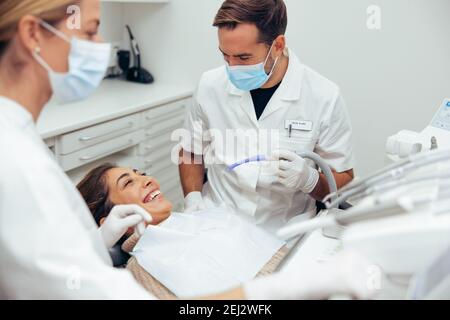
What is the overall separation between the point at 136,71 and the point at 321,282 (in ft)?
8.43

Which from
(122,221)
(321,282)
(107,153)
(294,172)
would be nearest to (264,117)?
(294,172)

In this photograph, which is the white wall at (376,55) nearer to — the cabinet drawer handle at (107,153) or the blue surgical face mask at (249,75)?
the cabinet drawer handle at (107,153)

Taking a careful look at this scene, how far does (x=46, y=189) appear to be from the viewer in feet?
2.72

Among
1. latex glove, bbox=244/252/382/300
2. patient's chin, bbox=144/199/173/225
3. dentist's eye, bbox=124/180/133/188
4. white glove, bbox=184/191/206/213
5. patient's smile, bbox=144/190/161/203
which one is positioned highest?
latex glove, bbox=244/252/382/300

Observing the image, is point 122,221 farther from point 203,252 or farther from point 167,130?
point 167,130

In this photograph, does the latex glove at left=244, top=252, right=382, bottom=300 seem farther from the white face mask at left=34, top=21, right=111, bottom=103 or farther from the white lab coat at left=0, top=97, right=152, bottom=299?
the white face mask at left=34, top=21, right=111, bottom=103

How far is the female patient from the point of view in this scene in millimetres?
1346

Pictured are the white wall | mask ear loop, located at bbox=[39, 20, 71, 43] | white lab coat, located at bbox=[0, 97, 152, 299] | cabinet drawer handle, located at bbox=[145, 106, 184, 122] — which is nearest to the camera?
white lab coat, located at bbox=[0, 97, 152, 299]

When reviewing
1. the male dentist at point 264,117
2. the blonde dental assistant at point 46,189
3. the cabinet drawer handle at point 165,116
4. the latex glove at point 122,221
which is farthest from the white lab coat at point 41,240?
the cabinet drawer handle at point 165,116

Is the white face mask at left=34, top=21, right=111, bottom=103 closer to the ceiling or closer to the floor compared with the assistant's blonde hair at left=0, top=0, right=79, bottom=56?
closer to the floor

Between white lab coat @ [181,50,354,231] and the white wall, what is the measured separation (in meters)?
0.98

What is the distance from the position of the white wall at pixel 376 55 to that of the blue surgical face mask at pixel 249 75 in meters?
1.09

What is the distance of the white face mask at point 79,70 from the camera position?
94 centimetres

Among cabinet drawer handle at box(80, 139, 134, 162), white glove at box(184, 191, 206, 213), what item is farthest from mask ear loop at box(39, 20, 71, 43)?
cabinet drawer handle at box(80, 139, 134, 162)
